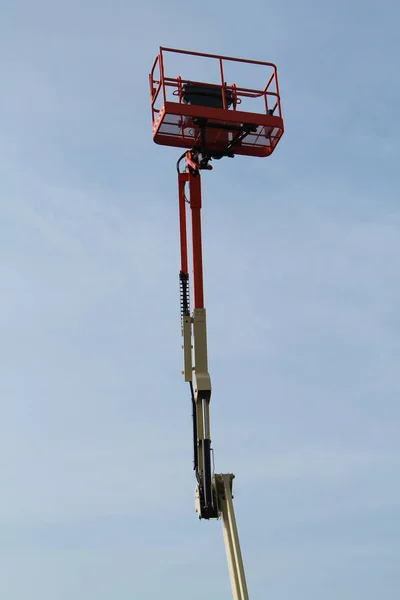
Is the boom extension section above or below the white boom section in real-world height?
above

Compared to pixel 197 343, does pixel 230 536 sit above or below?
below

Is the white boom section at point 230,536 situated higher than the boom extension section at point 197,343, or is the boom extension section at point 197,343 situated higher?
the boom extension section at point 197,343

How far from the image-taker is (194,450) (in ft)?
58.1

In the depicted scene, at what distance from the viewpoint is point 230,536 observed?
16.8m

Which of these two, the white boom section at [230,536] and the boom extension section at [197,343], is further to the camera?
the boom extension section at [197,343]

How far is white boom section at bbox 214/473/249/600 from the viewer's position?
16250 millimetres

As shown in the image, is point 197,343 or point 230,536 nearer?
point 230,536

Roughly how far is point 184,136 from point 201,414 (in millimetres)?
5932

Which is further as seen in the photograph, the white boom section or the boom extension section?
the boom extension section

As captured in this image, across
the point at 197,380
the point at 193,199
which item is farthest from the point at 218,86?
the point at 197,380

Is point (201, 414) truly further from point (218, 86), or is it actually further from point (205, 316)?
point (218, 86)

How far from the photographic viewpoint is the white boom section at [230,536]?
1625 cm

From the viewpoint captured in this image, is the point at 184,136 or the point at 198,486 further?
the point at 184,136

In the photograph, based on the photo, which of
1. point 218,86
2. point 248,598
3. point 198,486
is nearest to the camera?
point 248,598
